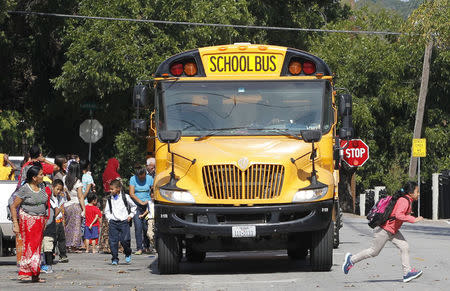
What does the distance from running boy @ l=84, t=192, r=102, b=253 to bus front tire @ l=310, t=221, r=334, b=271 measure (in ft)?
24.9

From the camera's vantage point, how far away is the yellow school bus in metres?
14.3

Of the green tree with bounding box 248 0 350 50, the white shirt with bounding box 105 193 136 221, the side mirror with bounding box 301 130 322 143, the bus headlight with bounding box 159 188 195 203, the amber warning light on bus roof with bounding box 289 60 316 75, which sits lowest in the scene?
the white shirt with bounding box 105 193 136 221

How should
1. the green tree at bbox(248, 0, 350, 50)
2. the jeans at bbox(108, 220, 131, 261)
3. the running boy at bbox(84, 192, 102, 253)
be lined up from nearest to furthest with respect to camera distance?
the jeans at bbox(108, 220, 131, 261) < the running boy at bbox(84, 192, 102, 253) < the green tree at bbox(248, 0, 350, 50)

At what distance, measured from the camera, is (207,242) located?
1509cm

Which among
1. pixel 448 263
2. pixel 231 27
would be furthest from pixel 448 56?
pixel 448 263

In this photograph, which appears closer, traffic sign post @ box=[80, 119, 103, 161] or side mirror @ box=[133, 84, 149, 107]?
side mirror @ box=[133, 84, 149, 107]

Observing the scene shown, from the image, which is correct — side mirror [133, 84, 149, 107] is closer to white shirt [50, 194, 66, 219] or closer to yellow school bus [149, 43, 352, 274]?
yellow school bus [149, 43, 352, 274]

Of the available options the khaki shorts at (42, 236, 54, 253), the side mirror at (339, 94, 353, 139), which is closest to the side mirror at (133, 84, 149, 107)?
the khaki shorts at (42, 236, 54, 253)

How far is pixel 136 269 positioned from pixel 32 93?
2033 cm

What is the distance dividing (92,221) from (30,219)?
6.96m

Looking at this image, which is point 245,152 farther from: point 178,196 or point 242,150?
point 178,196

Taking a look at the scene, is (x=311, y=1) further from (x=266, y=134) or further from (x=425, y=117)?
(x=266, y=134)

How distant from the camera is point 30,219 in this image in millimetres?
14734

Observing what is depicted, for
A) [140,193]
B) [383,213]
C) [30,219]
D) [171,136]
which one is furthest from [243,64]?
[140,193]
